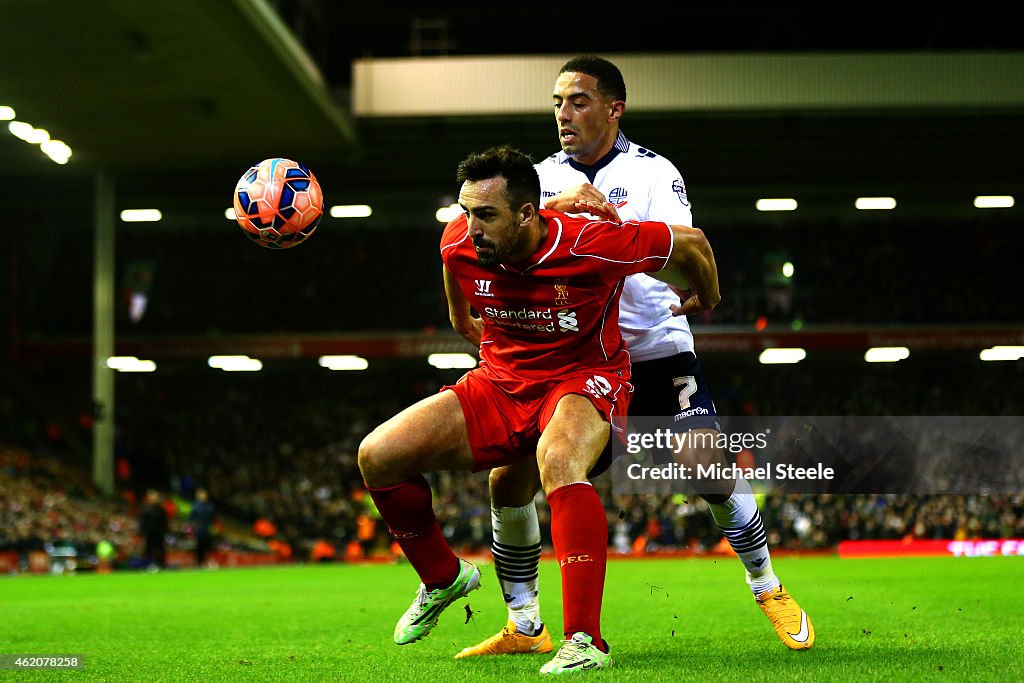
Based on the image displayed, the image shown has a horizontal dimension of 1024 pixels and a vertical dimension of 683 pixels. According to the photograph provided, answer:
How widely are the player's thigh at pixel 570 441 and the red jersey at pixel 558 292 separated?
9.8 inches

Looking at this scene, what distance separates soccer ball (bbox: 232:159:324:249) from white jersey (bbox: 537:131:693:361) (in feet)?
3.62

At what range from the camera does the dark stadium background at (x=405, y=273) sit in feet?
72.8

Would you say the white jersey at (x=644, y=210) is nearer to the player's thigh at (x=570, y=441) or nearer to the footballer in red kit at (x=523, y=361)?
the footballer in red kit at (x=523, y=361)

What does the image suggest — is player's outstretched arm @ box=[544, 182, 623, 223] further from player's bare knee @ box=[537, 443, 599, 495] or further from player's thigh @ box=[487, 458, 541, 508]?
player's thigh @ box=[487, 458, 541, 508]

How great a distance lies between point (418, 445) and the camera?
428 centimetres

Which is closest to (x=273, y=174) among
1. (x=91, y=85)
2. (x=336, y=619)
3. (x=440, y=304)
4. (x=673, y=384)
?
(x=673, y=384)

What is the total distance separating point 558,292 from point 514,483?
3.23ft

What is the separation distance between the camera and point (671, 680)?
11.9 feet

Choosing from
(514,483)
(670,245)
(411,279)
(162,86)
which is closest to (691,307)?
(670,245)

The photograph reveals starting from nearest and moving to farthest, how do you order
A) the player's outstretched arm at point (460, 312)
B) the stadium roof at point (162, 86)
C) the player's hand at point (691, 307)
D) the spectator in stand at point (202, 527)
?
the player's hand at point (691, 307) < the player's outstretched arm at point (460, 312) < the stadium roof at point (162, 86) < the spectator in stand at point (202, 527)

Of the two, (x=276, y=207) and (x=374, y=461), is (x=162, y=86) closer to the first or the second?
(x=276, y=207)

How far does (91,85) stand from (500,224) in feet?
56.6

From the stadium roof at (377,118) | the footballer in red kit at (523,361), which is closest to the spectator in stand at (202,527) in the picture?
the stadium roof at (377,118)

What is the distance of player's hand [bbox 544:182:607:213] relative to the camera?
4.38 m
